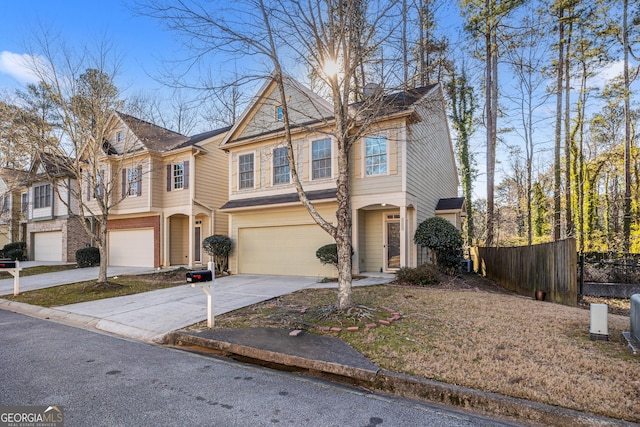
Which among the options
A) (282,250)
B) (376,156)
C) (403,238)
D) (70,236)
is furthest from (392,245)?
(70,236)

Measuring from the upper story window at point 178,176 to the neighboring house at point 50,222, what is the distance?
6.74 metres

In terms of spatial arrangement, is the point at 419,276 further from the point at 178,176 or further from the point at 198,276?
the point at 178,176

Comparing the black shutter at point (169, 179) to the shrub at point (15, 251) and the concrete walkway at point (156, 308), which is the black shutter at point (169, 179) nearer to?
the concrete walkway at point (156, 308)

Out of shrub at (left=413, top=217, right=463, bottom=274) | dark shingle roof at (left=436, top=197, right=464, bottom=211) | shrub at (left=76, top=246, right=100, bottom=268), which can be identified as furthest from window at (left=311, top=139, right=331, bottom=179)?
shrub at (left=76, top=246, right=100, bottom=268)

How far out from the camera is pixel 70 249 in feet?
64.6

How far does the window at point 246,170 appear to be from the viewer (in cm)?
1381

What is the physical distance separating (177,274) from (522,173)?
23027 millimetres

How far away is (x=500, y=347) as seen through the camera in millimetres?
4316

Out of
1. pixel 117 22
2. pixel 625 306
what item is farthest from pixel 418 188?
pixel 117 22

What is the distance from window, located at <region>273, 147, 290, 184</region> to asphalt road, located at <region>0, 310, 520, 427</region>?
886cm

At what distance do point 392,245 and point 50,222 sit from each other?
70.1 feet

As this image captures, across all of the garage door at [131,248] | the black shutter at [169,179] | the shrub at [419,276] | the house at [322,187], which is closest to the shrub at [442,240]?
the house at [322,187]

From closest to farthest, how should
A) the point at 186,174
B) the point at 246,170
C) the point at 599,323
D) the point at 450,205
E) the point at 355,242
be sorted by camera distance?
the point at 599,323, the point at 355,242, the point at 246,170, the point at 450,205, the point at 186,174

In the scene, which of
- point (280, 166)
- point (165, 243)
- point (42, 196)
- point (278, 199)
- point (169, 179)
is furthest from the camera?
point (42, 196)
